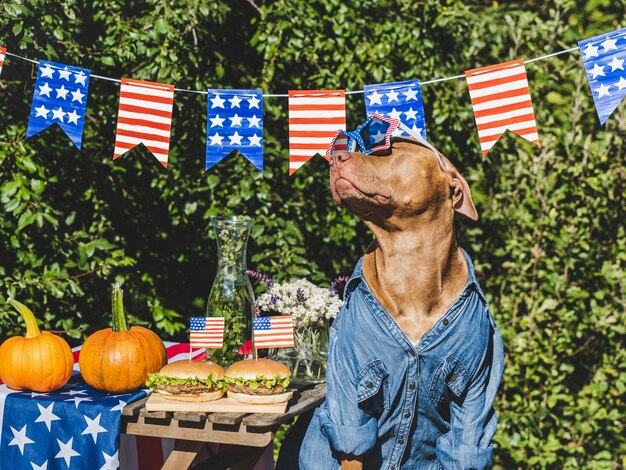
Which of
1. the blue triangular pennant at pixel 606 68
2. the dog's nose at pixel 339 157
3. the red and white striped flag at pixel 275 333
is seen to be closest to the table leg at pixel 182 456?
the red and white striped flag at pixel 275 333

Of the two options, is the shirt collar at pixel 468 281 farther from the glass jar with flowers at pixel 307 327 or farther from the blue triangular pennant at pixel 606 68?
the blue triangular pennant at pixel 606 68

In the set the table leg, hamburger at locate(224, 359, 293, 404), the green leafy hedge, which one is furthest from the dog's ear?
the green leafy hedge

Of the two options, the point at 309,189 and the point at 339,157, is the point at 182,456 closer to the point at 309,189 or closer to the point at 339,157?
the point at 339,157

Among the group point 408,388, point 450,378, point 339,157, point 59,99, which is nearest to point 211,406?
point 408,388

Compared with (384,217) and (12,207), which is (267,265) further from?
(384,217)

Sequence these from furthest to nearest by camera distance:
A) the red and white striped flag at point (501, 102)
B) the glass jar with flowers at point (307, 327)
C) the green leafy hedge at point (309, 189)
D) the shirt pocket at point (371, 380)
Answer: the green leafy hedge at point (309, 189), the red and white striped flag at point (501, 102), the glass jar with flowers at point (307, 327), the shirt pocket at point (371, 380)

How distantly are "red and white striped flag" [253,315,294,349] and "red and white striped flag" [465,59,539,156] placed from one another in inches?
44.1

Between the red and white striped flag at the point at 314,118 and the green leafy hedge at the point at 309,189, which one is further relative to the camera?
the green leafy hedge at the point at 309,189

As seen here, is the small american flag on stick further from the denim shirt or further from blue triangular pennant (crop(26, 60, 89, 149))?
blue triangular pennant (crop(26, 60, 89, 149))

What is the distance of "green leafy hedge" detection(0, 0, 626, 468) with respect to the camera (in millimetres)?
3896

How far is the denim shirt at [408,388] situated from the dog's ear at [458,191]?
0.23m

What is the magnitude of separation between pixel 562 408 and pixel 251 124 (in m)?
2.58

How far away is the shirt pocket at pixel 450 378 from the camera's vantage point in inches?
94.3

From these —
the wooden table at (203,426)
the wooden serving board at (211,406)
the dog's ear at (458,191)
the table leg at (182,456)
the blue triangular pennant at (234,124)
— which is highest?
the blue triangular pennant at (234,124)
